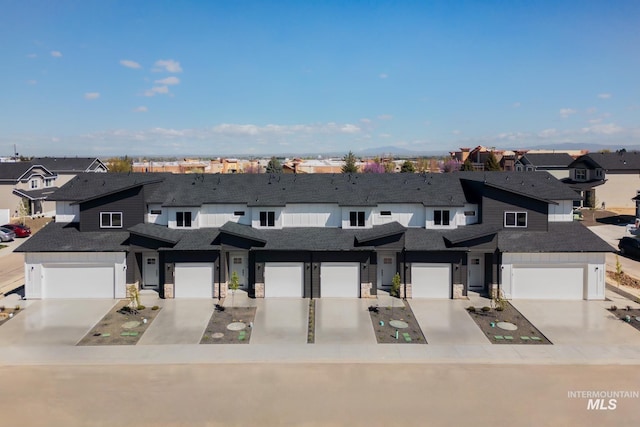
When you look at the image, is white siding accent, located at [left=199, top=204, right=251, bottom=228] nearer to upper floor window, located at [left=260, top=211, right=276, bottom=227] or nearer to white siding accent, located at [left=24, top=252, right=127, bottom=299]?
upper floor window, located at [left=260, top=211, right=276, bottom=227]

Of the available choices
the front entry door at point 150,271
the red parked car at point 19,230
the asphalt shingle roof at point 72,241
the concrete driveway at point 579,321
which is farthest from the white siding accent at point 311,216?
the red parked car at point 19,230

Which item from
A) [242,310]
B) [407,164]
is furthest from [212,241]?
[407,164]

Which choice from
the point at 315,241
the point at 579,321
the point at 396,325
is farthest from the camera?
the point at 315,241

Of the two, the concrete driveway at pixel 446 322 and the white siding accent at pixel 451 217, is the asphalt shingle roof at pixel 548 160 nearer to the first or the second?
the white siding accent at pixel 451 217

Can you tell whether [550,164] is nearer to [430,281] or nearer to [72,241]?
[430,281]

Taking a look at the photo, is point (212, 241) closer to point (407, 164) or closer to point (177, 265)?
point (177, 265)

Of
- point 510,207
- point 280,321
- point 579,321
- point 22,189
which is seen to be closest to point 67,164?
point 22,189
